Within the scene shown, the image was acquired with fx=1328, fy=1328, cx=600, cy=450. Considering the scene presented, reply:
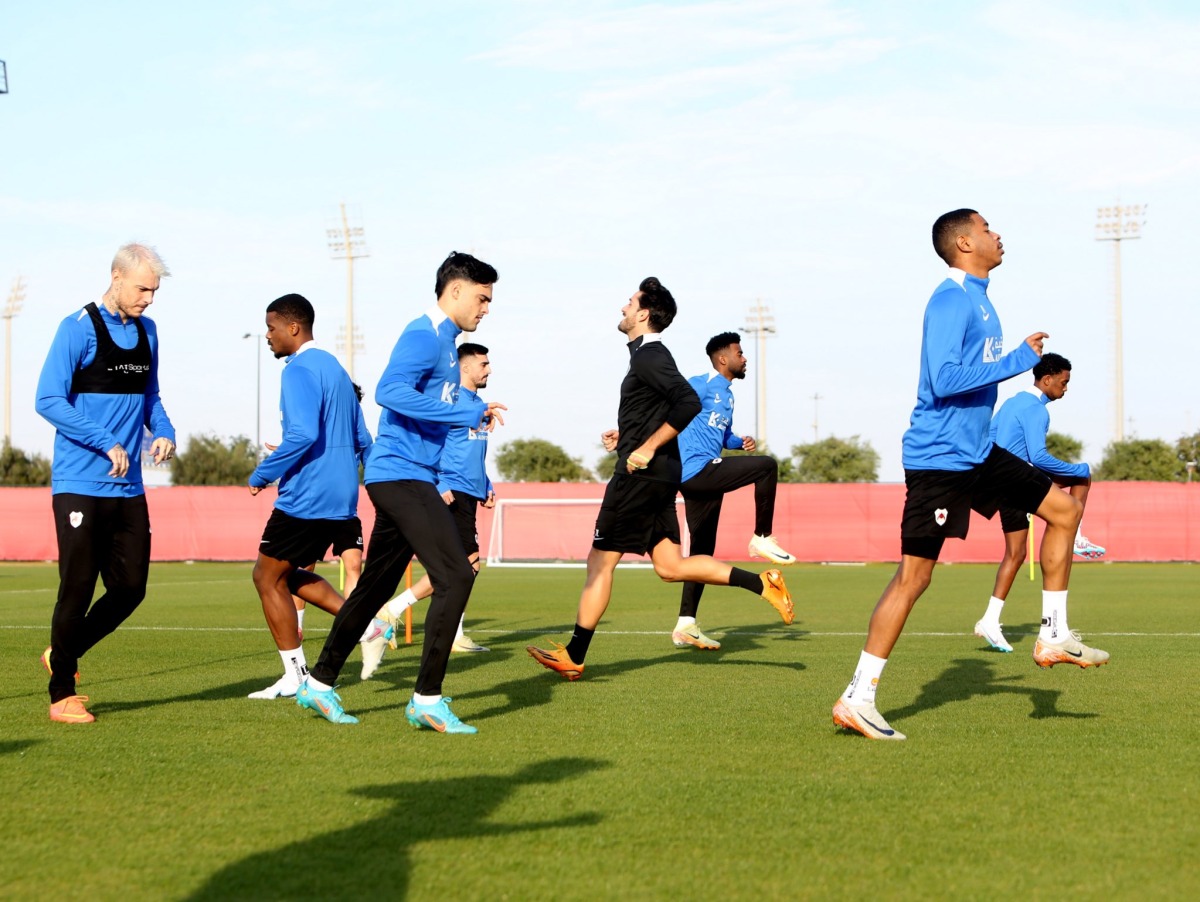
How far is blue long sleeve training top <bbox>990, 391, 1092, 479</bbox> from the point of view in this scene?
9.32 meters

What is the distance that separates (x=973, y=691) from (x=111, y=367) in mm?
4940

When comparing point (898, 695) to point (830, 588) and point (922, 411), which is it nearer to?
point (922, 411)

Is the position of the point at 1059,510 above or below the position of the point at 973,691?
above

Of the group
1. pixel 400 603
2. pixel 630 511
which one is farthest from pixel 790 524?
pixel 630 511

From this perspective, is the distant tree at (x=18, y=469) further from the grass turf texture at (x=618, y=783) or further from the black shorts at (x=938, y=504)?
the black shorts at (x=938, y=504)

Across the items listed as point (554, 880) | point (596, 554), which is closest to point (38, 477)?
point (596, 554)

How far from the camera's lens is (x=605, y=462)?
3351 inches

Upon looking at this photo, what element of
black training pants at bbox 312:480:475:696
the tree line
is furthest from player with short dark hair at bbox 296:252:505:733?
the tree line

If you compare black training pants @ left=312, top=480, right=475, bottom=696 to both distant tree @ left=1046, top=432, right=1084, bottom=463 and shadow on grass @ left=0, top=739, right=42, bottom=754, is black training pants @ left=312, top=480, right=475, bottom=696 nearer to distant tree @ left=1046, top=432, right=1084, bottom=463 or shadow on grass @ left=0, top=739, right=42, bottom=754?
shadow on grass @ left=0, top=739, right=42, bottom=754

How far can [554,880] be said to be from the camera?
138 inches

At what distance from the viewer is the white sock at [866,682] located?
19.0 feet

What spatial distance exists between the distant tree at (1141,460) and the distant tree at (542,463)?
31.4 meters

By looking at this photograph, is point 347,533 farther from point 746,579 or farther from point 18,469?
point 18,469

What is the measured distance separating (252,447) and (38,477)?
45.3 feet
